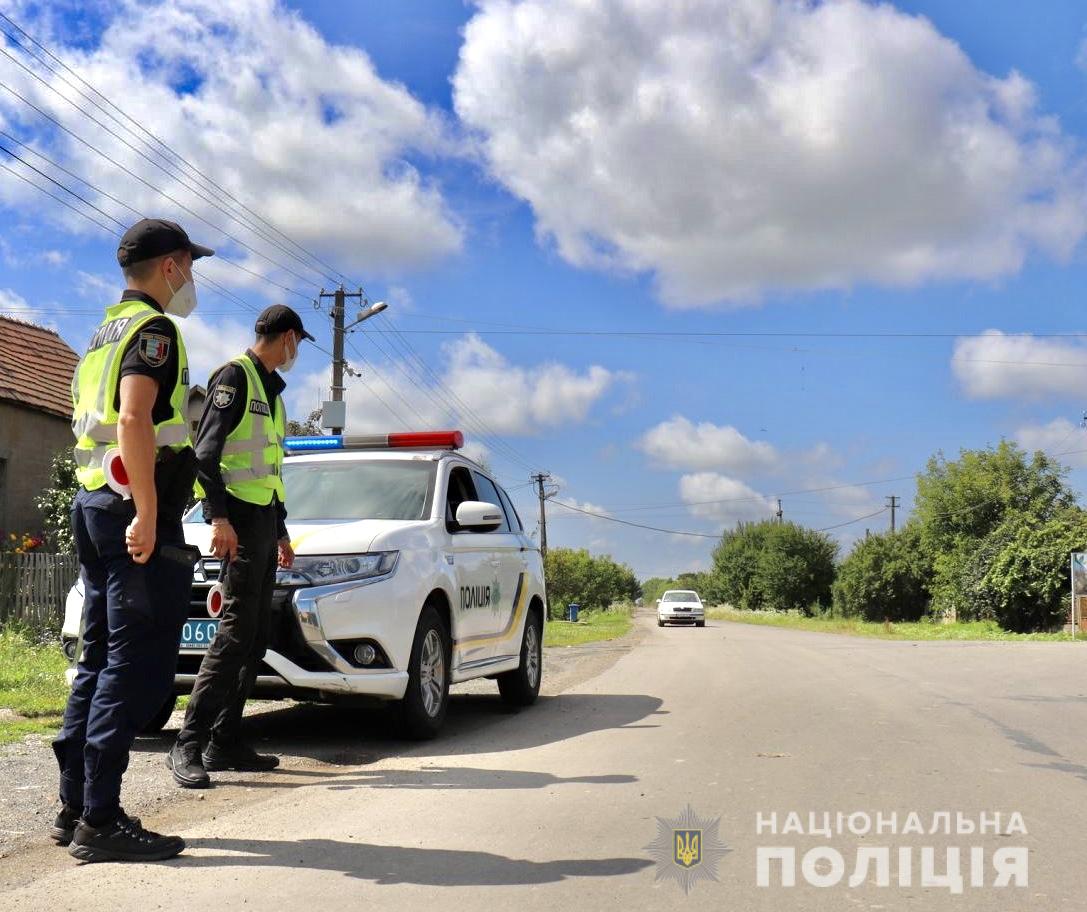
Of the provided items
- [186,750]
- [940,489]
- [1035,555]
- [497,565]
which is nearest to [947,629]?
[1035,555]

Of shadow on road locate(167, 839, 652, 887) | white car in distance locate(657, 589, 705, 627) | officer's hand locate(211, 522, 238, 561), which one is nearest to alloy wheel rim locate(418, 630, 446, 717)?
officer's hand locate(211, 522, 238, 561)

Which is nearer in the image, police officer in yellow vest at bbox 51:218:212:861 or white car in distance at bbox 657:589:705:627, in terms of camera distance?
police officer in yellow vest at bbox 51:218:212:861

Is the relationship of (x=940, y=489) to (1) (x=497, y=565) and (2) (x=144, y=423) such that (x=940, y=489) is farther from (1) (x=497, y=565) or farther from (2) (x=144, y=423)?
(2) (x=144, y=423)

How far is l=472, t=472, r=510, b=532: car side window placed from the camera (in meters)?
8.32

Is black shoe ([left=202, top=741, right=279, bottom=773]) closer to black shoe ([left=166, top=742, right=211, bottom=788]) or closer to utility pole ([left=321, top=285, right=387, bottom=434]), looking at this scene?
black shoe ([left=166, top=742, right=211, bottom=788])

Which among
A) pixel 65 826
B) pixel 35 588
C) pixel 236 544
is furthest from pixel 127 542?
pixel 35 588

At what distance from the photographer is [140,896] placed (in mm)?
3271

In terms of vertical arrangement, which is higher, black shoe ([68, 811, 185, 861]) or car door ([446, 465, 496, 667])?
car door ([446, 465, 496, 667])

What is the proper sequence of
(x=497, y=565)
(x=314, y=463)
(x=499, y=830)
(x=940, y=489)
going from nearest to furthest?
(x=499, y=830) < (x=314, y=463) < (x=497, y=565) < (x=940, y=489)

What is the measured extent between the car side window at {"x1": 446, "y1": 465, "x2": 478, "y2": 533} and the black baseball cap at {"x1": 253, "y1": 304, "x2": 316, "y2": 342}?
1957mm

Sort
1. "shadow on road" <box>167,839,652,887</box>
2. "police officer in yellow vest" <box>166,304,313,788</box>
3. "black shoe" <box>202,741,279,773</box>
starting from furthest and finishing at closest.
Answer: "black shoe" <box>202,741,279,773</box> < "police officer in yellow vest" <box>166,304,313,788</box> < "shadow on road" <box>167,839,652,887</box>

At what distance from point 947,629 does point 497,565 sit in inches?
1462

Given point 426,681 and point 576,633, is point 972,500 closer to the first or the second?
point 576,633

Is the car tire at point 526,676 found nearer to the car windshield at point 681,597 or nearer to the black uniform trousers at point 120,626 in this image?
the black uniform trousers at point 120,626
